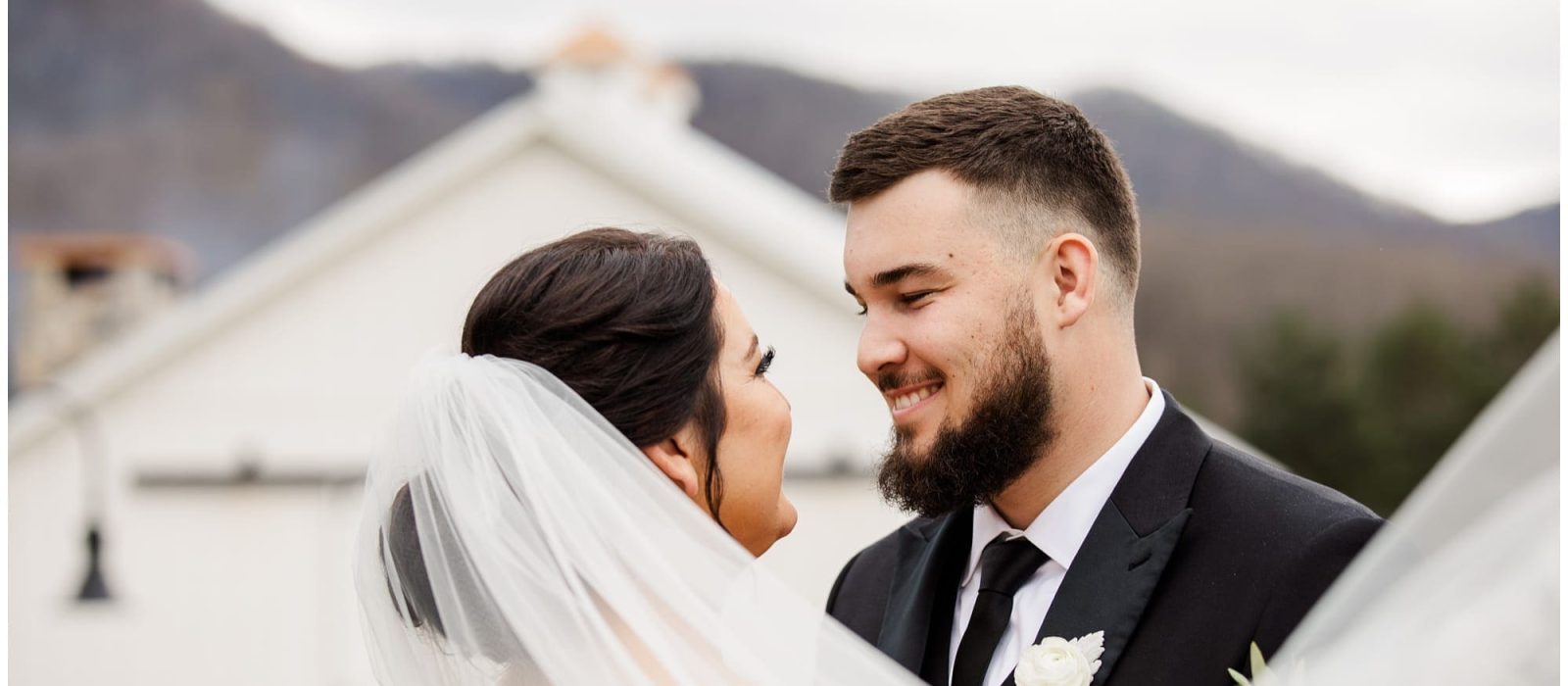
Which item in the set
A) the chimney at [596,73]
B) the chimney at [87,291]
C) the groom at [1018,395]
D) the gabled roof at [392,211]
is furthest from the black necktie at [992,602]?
the chimney at [87,291]

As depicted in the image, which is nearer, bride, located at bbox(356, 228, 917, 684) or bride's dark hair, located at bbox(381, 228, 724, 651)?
bride, located at bbox(356, 228, 917, 684)

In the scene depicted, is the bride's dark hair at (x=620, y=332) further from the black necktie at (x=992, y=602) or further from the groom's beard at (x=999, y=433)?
the black necktie at (x=992, y=602)

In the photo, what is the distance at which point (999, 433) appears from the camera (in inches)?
121

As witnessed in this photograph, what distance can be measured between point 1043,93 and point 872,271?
0.58m

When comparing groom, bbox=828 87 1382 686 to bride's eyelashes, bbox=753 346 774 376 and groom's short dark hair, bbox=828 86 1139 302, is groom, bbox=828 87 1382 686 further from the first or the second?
bride's eyelashes, bbox=753 346 774 376

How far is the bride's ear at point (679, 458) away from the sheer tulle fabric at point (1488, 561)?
4.49 ft

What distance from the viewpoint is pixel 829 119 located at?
73625 mm

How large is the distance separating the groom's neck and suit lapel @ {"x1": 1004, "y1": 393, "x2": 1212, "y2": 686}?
0.32 feet

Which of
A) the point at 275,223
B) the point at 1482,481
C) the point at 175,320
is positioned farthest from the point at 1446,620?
the point at 275,223

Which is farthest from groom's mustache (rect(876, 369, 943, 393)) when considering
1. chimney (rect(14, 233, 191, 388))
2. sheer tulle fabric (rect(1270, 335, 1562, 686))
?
chimney (rect(14, 233, 191, 388))

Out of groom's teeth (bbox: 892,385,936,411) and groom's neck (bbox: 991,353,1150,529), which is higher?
groom's teeth (bbox: 892,385,936,411)

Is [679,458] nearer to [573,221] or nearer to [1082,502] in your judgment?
[1082,502]

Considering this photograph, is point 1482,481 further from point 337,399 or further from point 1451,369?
point 1451,369

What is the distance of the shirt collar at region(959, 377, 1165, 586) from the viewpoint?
120 inches
